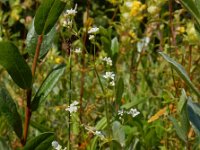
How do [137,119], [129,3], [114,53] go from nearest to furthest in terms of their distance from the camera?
[137,119], [114,53], [129,3]

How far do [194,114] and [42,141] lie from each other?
0.78 ft

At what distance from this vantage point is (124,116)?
925 millimetres

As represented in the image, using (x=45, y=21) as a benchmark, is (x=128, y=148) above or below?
below

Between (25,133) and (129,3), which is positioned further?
(129,3)

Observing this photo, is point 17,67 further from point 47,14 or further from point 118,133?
point 118,133

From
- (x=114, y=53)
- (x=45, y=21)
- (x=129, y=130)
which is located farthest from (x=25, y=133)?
(x=114, y=53)

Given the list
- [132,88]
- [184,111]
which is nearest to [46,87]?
[184,111]

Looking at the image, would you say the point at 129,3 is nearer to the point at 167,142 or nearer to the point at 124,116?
the point at 167,142

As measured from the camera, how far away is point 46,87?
2.92 ft

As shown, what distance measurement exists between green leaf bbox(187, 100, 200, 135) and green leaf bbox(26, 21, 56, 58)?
0.24m

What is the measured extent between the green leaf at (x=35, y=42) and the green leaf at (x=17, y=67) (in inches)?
2.0

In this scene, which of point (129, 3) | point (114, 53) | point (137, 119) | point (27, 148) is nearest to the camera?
point (27, 148)

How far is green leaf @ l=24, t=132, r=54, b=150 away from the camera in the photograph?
0.82 m

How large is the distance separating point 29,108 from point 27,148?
6 cm
